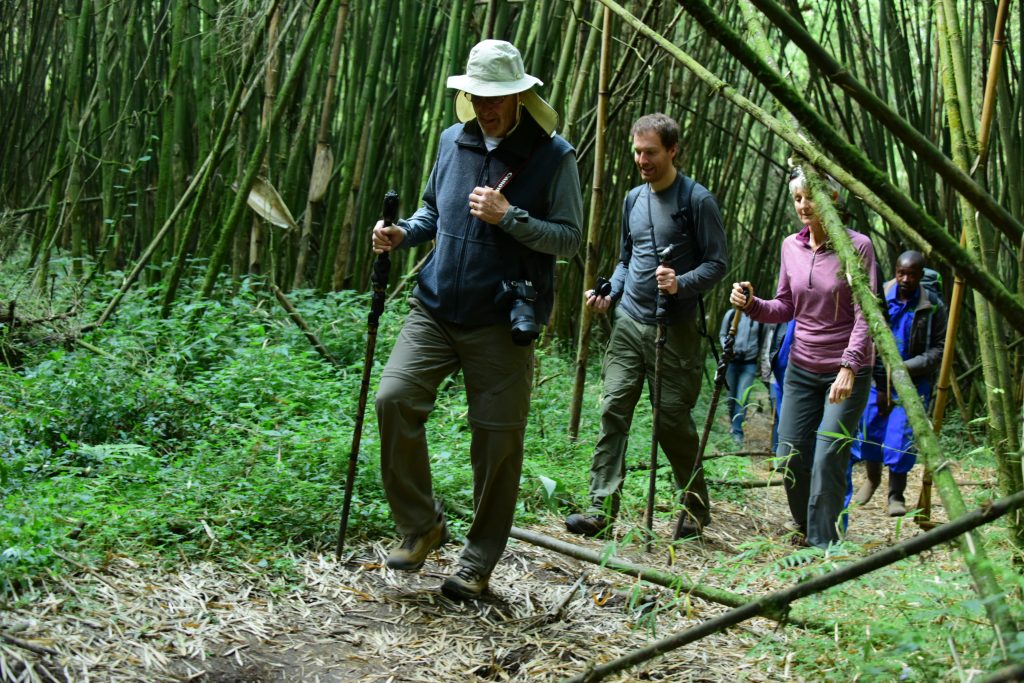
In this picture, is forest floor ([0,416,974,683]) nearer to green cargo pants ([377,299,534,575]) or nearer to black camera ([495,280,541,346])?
green cargo pants ([377,299,534,575])

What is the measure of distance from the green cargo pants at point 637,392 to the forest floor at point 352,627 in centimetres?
68

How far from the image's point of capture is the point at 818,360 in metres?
3.83

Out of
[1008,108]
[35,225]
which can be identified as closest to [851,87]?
[1008,108]

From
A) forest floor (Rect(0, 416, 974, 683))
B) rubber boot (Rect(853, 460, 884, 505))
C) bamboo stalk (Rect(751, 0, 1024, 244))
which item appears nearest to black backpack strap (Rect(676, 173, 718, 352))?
forest floor (Rect(0, 416, 974, 683))

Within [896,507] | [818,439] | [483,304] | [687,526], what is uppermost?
[483,304]

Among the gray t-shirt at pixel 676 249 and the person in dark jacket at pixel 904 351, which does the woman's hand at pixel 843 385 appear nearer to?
the gray t-shirt at pixel 676 249

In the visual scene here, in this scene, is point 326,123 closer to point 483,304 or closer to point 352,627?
point 483,304

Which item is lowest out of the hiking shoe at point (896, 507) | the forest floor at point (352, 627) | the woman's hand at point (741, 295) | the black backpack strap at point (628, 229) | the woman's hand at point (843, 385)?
the hiking shoe at point (896, 507)

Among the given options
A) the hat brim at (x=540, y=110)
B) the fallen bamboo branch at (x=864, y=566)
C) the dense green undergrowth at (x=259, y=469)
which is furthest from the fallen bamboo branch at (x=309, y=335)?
the fallen bamboo branch at (x=864, y=566)

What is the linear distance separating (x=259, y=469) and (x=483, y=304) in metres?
1.12

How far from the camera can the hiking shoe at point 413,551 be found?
9.71 feet

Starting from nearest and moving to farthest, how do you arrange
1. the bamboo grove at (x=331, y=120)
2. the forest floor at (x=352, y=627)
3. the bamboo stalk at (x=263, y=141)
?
the forest floor at (x=352, y=627), the bamboo stalk at (x=263, y=141), the bamboo grove at (x=331, y=120)

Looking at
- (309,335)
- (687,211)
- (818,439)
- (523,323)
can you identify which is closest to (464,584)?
(523,323)

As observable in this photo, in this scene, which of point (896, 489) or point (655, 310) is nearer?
point (655, 310)
